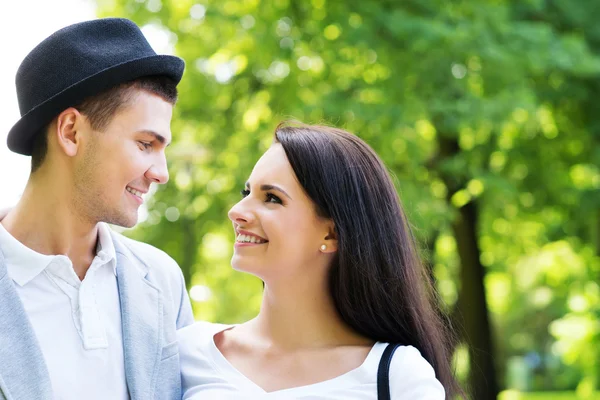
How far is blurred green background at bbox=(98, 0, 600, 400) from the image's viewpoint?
7.71 meters

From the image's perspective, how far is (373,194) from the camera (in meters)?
2.97

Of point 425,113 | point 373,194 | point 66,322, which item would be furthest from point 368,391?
point 425,113

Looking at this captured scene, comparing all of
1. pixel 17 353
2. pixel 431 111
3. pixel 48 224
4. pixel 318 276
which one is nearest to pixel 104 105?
pixel 48 224

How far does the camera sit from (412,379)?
8.75ft

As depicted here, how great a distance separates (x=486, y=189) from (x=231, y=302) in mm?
15854

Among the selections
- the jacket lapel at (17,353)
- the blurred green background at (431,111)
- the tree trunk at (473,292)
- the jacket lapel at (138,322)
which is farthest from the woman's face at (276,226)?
the tree trunk at (473,292)

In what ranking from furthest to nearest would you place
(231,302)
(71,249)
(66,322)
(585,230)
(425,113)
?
(231,302) < (585,230) < (425,113) < (71,249) < (66,322)

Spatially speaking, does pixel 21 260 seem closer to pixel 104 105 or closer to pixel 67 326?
pixel 67 326

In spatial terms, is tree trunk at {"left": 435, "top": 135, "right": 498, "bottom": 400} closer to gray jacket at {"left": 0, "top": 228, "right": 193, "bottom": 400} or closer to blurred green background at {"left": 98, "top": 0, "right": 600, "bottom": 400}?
blurred green background at {"left": 98, "top": 0, "right": 600, "bottom": 400}

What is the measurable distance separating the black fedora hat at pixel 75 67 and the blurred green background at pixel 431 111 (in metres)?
3.97

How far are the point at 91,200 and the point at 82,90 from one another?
0.37 meters

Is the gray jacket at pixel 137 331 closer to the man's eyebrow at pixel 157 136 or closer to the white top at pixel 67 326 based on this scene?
the white top at pixel 67 326

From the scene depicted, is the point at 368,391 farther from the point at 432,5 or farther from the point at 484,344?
the point at 484,344

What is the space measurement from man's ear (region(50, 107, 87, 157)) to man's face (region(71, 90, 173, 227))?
0.08ft
